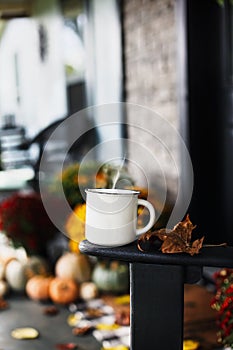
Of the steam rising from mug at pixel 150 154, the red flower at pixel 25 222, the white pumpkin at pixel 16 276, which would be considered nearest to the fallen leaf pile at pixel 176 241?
the steam rising from mug at pixel 150 154

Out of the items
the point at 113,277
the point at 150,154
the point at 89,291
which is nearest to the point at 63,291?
the point at 89,291

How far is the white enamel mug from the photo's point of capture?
141 cm

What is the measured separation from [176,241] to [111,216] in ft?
0.54

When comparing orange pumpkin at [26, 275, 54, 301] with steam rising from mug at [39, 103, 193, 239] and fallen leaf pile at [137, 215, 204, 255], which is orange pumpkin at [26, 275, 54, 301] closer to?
steam rising from mug at [39, 103, 193, 239]

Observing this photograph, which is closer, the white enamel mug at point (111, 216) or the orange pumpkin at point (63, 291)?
the white enamel mug at point (111, 216)

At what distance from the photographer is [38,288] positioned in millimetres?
2783

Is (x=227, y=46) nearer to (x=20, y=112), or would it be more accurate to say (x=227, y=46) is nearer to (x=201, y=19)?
(x=201, y=19)

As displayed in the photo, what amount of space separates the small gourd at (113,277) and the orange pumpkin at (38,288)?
24 centimetres

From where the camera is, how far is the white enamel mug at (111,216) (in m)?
1.41

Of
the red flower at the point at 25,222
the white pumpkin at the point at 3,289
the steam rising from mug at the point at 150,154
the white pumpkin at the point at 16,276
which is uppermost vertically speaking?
the steam rising from mug at the point at 150,154

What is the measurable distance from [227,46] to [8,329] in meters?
1.83

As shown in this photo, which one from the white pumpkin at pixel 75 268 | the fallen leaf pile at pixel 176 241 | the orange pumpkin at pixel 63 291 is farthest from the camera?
the white pumpkin at pixel 75 268

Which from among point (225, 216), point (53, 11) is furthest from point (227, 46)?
point (53, 11)

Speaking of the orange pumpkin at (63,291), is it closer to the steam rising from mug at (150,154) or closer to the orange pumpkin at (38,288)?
the orange pumpkin at (38,288)
